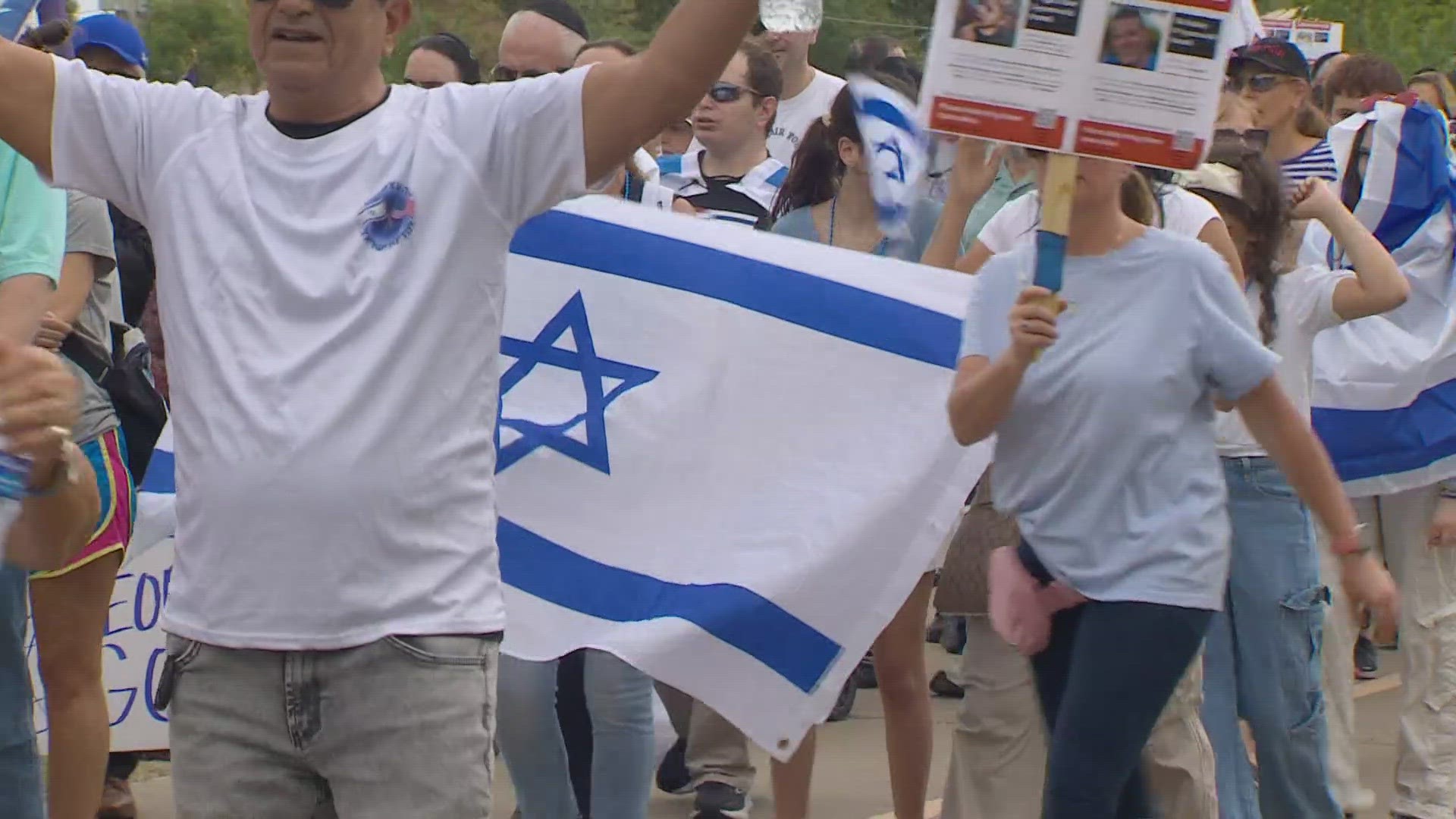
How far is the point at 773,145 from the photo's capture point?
350 inches

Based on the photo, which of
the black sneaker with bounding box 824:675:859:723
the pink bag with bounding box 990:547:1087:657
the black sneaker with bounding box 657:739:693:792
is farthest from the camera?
the black sneaker with bounding box 824:675:859:723

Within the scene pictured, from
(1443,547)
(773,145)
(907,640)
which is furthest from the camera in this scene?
(773,145)

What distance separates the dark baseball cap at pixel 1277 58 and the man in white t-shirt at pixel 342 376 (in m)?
4.17

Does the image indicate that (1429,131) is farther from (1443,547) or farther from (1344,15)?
(1344,15)

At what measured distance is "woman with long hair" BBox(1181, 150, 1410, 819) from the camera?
19.6 feet

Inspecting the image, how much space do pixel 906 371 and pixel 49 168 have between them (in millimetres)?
2635

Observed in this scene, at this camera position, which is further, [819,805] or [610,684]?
[819,805]

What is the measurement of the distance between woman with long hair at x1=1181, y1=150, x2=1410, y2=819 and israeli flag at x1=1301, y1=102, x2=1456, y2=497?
1092 mm

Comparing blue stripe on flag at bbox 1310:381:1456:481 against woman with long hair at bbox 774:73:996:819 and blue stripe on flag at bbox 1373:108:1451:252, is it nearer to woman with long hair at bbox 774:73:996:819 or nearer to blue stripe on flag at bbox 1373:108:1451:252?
blue stripe on flag at bbox 1373:108:1451:252

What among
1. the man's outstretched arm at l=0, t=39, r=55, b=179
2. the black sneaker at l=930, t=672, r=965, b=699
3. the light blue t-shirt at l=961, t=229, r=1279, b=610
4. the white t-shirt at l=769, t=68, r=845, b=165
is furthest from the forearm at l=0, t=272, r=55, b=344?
the black sneaker at l=930, t=672, r=965, b=699

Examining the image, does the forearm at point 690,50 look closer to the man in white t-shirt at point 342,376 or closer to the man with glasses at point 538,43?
the man in white t-shirt at point 342,376

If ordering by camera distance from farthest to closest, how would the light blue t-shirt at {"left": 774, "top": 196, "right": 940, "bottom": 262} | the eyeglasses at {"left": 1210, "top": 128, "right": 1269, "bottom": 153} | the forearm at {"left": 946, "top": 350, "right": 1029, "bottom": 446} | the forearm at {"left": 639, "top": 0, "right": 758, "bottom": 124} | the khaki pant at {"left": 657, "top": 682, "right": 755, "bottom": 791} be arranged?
the khaki pant at {"left": 657, "top": 682, "right": 755, "bottom": 791} < the light blue t-shirt at {"left": 774, "top": 196, "right": 940, "bottom": 262} < the eyeglasses at {"left": 1210, "top": 128, "right": 1269, "bottom": 153} < the forearm at {"left": 946, "top": 350, "right": 1029, "bottom": 446} < the forearm at {"left": 639, "top": 0, "right": 758, "bottom": 124}

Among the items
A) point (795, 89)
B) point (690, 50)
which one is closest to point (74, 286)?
point (690, 50)

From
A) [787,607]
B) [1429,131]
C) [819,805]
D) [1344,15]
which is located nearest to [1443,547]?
[1429,131]
